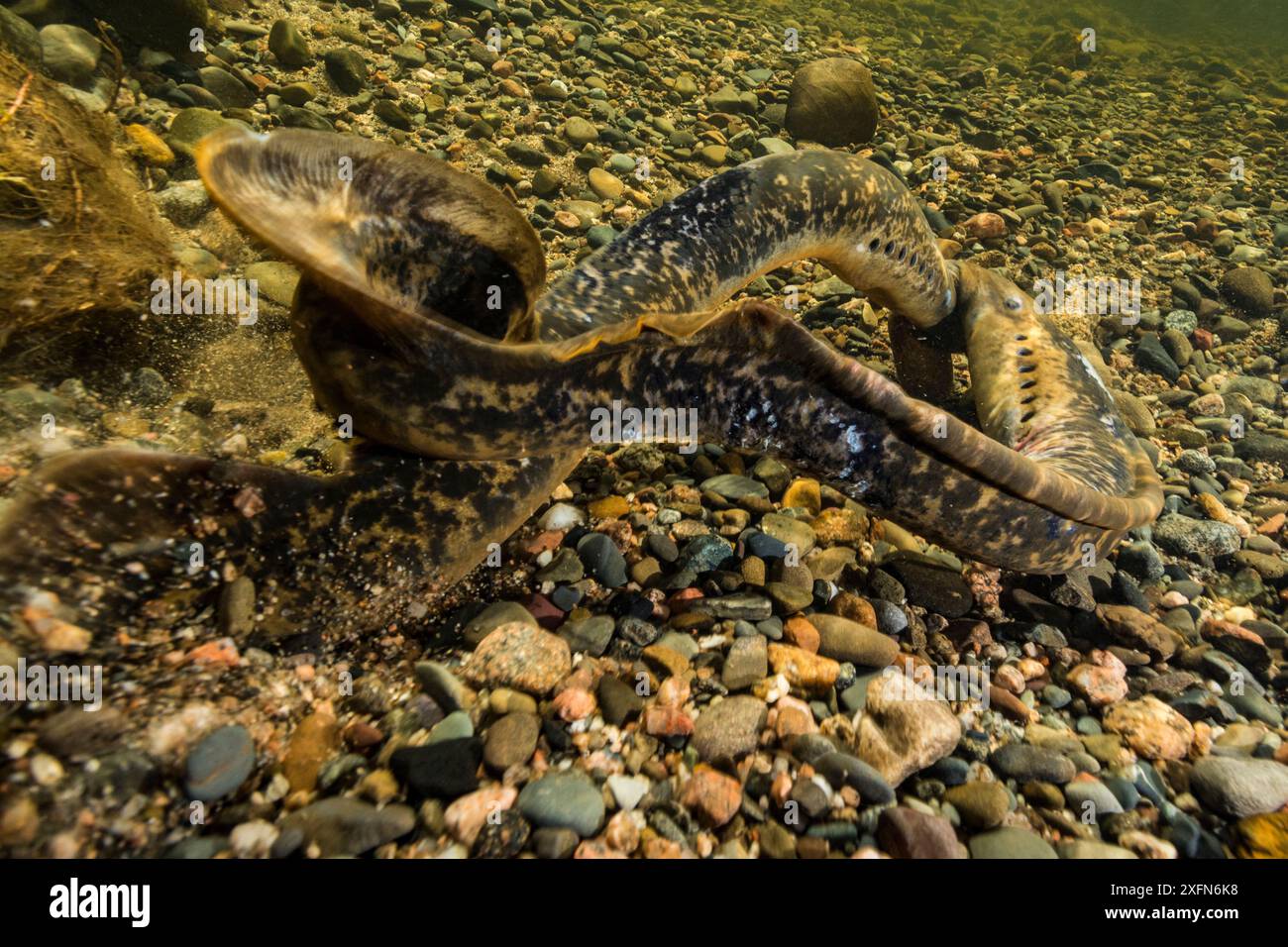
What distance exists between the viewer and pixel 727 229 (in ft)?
10.1

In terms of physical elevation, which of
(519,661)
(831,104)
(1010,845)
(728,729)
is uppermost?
(831,104)

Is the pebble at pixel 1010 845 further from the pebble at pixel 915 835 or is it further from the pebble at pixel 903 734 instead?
the pebble at pixel 903 734

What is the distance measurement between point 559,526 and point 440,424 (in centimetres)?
96

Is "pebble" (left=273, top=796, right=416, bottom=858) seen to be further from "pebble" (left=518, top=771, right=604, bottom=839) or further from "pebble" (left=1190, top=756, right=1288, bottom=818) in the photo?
"pebble" (left=1190, top=756, right=1288, bottom=818)

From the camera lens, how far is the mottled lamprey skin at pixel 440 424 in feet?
4.98

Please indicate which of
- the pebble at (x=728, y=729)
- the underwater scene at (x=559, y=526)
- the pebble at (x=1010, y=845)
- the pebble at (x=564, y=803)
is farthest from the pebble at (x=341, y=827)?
the pebble at (x=1010, y=845)

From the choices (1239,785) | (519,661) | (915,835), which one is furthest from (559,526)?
(1239,785)

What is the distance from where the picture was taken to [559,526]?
101 inches

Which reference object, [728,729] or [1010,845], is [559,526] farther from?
[1010,845]

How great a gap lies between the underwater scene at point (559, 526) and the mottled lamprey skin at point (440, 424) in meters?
0.01

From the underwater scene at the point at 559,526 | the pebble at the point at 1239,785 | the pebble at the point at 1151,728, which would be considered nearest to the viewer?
the underwater scene at the point at 559,526
